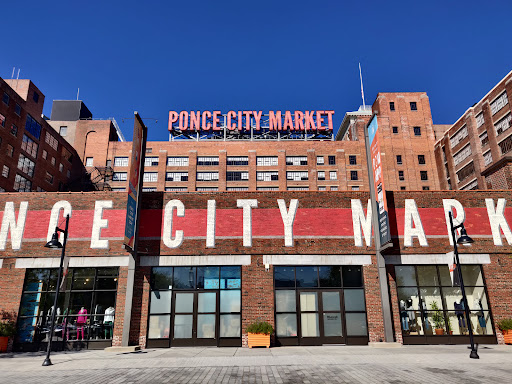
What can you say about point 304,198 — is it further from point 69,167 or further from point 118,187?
point 69,167

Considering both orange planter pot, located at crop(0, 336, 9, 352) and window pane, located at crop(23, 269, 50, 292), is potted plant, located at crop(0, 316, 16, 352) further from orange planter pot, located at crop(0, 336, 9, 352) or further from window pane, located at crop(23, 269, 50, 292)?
window pane, located at crop(23, 269, 50, 292)

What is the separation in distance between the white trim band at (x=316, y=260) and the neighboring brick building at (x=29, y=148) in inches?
1831

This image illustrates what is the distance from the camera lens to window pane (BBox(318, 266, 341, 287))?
19.8 m

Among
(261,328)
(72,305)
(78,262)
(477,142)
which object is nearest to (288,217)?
(261,328)

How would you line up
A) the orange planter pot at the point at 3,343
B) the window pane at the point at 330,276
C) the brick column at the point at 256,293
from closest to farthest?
the orange planter pot at the point at 3,343
the brick column at the point at 256,293
the window pane at the point at 330,276

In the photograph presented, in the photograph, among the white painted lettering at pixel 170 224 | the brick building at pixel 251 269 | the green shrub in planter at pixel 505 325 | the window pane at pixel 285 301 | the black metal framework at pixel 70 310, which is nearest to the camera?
the green shrub in planter at pixel 505 325

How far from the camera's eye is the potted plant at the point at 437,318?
19209mm

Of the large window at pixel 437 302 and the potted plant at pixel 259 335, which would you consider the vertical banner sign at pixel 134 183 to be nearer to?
the potted plant at pixel 259 335

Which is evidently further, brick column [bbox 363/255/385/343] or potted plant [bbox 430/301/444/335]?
potted plant [bbox 430/301/444/335]

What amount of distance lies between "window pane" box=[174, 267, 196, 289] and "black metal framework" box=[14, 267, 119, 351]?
3158 millimetres

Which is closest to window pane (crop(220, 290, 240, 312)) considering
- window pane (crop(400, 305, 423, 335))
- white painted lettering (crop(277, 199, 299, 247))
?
white painted lettering (crop(277, 199, 299, 247))

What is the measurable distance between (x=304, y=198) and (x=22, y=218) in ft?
50.7

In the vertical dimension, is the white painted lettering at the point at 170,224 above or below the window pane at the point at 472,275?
above

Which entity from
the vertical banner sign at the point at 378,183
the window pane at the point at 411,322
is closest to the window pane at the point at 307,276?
the vertical banner sign at the point at 378,183
